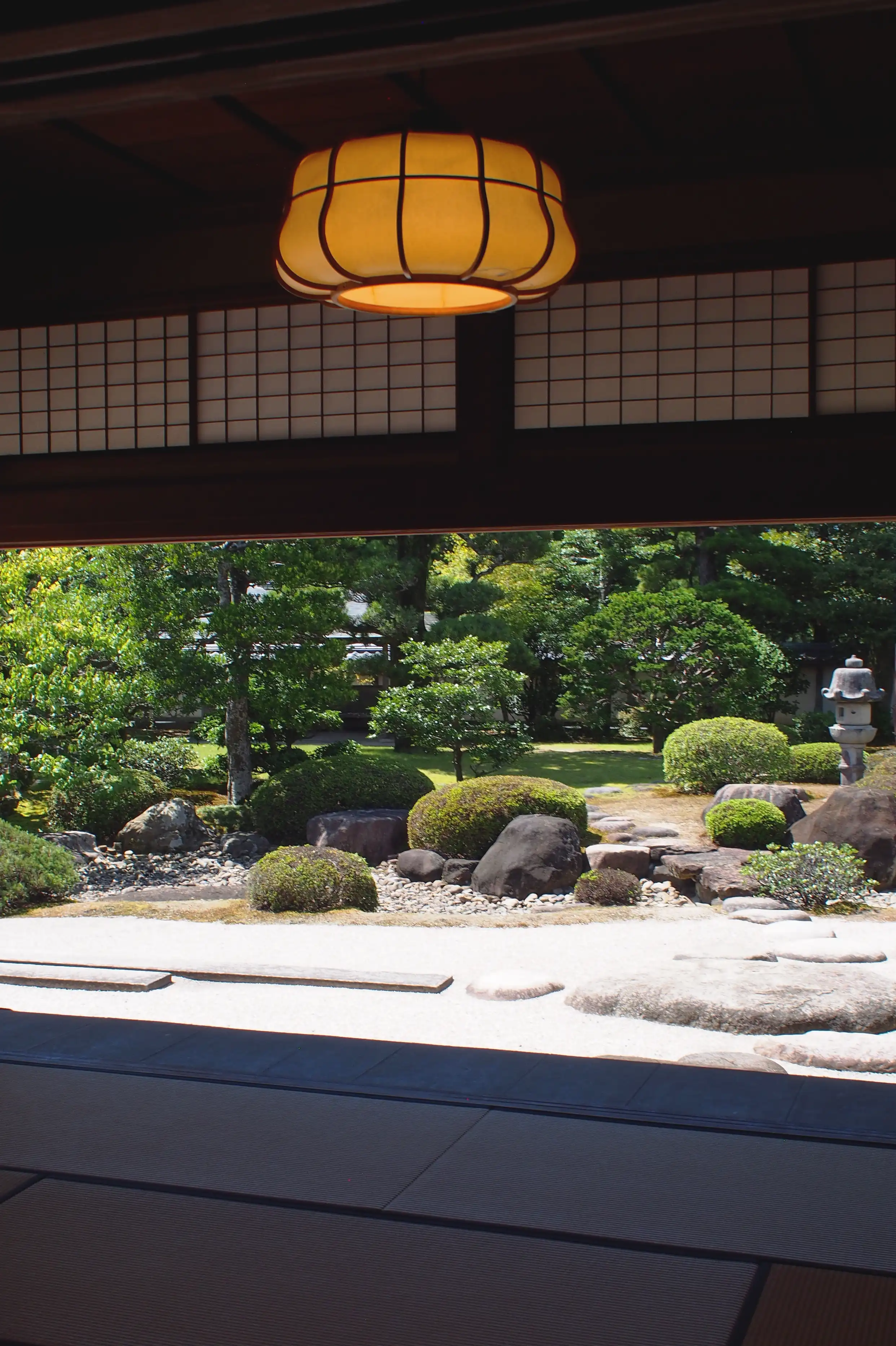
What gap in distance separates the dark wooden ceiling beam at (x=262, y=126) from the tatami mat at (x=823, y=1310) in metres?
2.97

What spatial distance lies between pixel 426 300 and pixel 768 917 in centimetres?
681

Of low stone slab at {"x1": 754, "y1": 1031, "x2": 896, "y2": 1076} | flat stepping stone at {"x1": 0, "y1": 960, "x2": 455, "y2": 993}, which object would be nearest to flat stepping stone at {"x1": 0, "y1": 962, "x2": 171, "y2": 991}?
flat stepping stone at {"x1": 0, "y1": 960, "x2": 455, "y2": 993}

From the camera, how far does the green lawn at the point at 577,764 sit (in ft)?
53.7

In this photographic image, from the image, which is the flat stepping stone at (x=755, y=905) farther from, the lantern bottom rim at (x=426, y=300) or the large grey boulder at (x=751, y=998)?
the lantern bottom rim at (x=426, y=300)

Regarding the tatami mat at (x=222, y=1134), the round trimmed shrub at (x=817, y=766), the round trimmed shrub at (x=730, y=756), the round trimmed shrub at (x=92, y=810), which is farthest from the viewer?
the round trimmed shrub at (x=817, y=766)

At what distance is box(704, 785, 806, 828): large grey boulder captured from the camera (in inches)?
461

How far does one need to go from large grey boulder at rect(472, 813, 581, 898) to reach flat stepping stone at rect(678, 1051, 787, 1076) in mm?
5132

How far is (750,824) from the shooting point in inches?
433

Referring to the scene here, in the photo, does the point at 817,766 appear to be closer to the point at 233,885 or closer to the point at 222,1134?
the point at 233,885

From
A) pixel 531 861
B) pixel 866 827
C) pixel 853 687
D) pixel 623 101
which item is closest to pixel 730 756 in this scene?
pixel 853 687

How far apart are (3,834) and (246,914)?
7.43 ft

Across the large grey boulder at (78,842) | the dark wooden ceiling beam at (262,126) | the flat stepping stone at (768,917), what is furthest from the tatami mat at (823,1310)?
the large grey boulder at (78,842)

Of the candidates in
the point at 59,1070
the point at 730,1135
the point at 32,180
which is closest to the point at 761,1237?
the point at 730,1135

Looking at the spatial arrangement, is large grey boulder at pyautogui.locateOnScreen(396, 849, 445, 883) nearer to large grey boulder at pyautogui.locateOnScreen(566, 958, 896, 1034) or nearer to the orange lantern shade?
large grey boulder at pyautogui.locateOnScreen(566, 958, 896, 1034)
